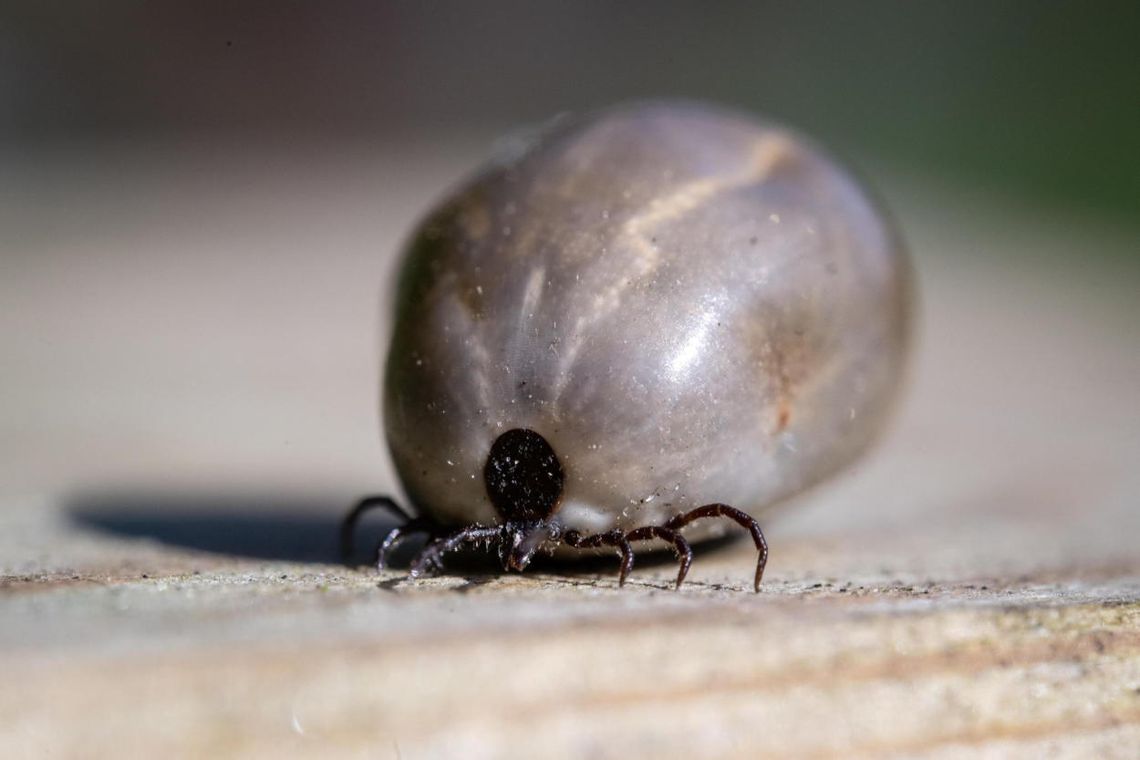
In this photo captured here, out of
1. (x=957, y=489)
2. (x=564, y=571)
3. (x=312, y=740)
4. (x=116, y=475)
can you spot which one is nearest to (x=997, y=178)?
(x=957, y=489)

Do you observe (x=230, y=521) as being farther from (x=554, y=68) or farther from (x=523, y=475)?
(x=554, y=68)

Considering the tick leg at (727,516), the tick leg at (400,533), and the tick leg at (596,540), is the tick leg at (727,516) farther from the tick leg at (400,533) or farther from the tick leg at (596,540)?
the tick leg at (400,533)

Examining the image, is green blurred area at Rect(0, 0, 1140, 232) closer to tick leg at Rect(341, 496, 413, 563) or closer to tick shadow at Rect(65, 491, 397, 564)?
tick shadow at Rect(65, 491, 397, 564)

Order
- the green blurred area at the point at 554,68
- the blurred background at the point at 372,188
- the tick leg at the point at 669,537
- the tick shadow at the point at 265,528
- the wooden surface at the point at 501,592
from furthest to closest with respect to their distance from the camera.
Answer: the green blurred area at the point at 554,68, the blurred background at the point at 372,188, the tick shadow at the point at 265,528, the tick leg at the point at 669,537, the wooden surface at the point at 501,592

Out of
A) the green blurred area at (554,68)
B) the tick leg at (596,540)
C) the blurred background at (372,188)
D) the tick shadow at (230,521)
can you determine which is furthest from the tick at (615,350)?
the green blurred area at (554,68)

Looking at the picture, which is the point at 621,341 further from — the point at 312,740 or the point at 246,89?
the point at 246,89
